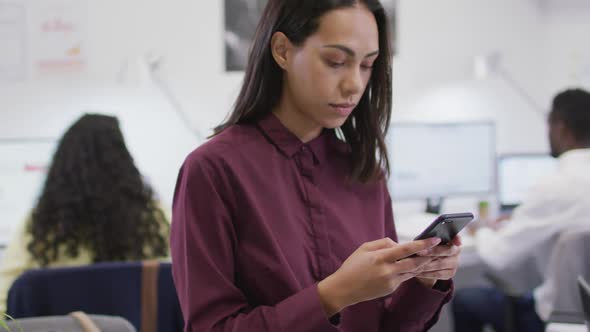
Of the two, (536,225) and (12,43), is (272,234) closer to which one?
(536,225)

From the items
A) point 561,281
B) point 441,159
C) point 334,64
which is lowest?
point 561,281

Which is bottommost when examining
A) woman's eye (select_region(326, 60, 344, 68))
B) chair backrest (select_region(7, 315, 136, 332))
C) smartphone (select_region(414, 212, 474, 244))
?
chair backrest (select_region(7, 315, 136, 332))

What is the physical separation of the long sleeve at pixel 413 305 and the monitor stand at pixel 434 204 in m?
2.07

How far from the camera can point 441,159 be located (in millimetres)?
3141

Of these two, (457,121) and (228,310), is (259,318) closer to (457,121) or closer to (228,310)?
(228,310)

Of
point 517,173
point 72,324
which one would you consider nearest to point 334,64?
point 72,324

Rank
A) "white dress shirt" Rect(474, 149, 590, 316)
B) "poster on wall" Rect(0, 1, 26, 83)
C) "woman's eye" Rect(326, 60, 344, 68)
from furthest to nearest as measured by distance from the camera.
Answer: "poster on wall" Rect(0, 1, 26, 83) → "white dress shirt" Rect(474, 149, 590, 316) → "woman's eye" Rect(326, 60, 344, 68)

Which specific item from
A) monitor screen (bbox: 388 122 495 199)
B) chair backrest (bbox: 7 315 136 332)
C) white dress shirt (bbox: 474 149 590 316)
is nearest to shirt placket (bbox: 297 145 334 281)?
chair backrest (bbox: 7 315 136 332)

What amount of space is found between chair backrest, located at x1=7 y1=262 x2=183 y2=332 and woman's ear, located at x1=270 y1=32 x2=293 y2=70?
72 cm

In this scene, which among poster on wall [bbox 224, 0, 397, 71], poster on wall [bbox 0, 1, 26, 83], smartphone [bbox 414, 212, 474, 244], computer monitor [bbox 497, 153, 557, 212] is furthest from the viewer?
computer monitor [bbox 497, 153, 557, 212]

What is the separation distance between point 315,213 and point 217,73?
216 centimetres

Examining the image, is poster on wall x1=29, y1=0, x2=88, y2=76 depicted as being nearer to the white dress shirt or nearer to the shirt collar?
the white dress shirt

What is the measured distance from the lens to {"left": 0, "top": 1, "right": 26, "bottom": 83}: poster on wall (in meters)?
2.85

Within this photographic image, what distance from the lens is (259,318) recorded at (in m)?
0.88
